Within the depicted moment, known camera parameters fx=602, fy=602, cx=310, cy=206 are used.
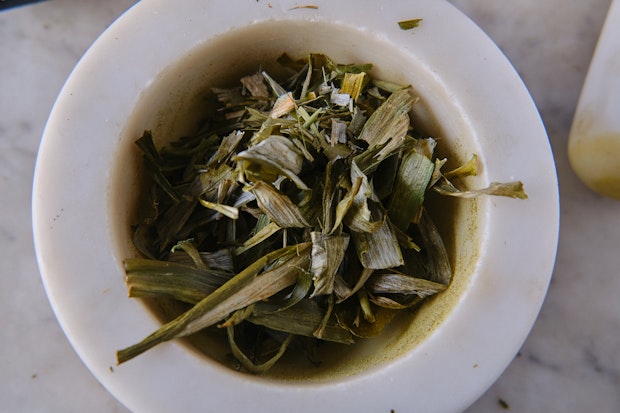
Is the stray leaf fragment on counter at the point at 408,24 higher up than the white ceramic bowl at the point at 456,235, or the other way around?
the stray leaf fragment on counter at the point at 408,24

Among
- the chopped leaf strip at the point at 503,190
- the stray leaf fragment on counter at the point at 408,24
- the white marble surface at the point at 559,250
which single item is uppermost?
the stray leaf fragment on counter at the point at 408,24

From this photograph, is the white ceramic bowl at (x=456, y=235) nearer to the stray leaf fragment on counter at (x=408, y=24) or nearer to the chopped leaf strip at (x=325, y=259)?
the stray leaf fragment on counter at (x=408, y=24)

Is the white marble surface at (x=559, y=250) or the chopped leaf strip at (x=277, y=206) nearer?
the chopped leaf strip at (x=277, y=206)

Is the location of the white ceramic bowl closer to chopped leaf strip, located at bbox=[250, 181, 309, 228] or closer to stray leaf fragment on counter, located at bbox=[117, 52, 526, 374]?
stray leaf fragment on counter, located at bbox=[117, 52, 526, 374]

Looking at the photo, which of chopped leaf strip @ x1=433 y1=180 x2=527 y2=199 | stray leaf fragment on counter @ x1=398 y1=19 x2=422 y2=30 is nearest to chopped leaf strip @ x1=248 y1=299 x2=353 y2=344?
chopped leaf strip @ x1=433 y1=180 x2=527 y2=199

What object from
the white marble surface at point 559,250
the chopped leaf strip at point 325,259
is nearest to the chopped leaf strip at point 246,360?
the chopped leaf strip at point 325,259

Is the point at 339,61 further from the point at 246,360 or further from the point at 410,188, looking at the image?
the point at 246,360
